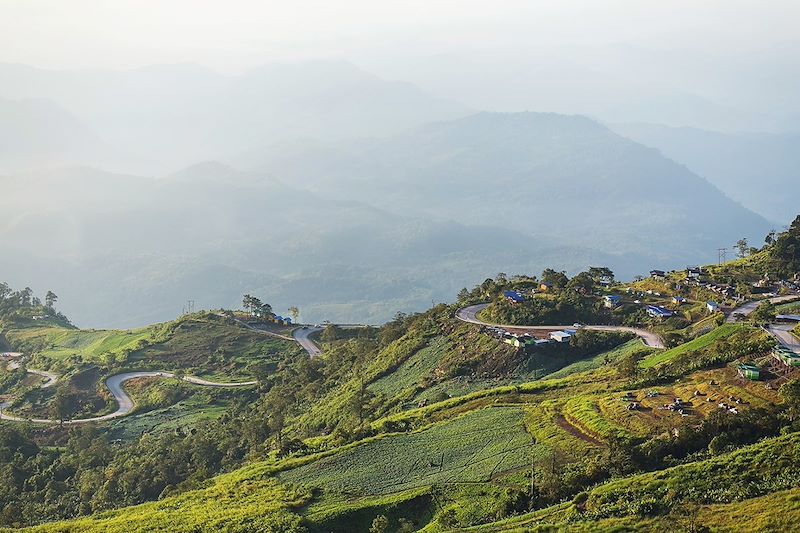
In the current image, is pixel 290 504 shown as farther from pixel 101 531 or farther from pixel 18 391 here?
pixel 18 391

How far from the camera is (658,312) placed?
68312 mm

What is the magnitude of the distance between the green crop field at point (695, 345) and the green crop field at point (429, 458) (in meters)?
11.9

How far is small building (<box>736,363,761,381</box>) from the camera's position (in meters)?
40.3

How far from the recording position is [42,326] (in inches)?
5015

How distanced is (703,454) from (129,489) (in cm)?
4001

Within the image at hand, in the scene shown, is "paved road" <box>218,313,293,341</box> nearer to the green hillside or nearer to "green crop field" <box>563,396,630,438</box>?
the green hillside

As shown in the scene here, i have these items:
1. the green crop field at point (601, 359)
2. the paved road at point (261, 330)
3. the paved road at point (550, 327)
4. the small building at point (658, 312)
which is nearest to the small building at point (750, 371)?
the green crop field at point (601, 359)

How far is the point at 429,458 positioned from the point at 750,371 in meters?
17.5

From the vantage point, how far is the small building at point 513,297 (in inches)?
3022

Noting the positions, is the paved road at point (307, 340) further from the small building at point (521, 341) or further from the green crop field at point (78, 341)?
the small building at point (521, 341)

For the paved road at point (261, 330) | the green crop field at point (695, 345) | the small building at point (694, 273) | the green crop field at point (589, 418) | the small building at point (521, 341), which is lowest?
the paved road at point (261, 330)

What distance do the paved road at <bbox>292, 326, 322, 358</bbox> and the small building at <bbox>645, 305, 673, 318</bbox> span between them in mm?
41845

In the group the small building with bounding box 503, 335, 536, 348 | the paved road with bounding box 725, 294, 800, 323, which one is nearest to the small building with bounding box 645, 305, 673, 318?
the paved road with bounding box 725, 294, 800, 323

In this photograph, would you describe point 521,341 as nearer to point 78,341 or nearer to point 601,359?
point 601,359
